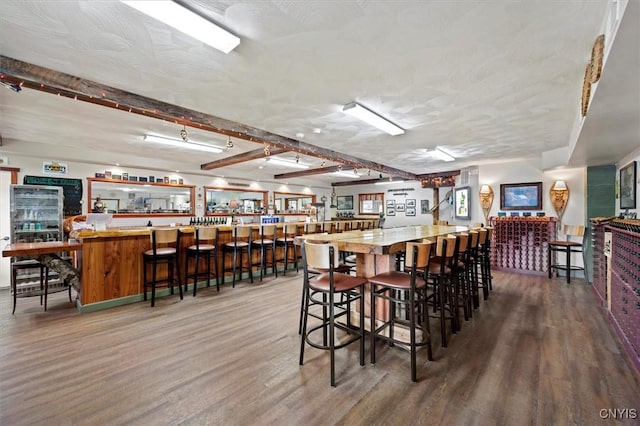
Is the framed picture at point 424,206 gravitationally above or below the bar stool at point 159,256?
above

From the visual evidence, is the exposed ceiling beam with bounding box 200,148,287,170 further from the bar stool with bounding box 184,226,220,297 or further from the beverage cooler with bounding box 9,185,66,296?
the beverage cooler with bounding box 9,185,66,296

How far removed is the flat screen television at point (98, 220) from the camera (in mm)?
4164

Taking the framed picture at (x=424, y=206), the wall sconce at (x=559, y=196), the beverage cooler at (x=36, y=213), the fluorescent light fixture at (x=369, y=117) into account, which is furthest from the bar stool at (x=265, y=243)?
the framed picture at (x=424, y=206)

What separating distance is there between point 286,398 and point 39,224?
621 centimetres

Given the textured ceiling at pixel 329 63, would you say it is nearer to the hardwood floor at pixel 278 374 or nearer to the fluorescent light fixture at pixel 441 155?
the fluorescent light fixture at pixel 441 155

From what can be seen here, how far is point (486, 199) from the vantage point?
703 centimetres

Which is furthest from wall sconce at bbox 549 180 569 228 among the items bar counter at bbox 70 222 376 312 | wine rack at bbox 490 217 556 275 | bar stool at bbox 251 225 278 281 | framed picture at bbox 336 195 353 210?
bar counter at bbox 70 222 376 312

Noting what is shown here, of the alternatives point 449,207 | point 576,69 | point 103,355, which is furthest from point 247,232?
point 449,207

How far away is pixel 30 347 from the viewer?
2721 millimetres

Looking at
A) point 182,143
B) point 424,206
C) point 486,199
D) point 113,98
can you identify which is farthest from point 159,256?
point 424,206

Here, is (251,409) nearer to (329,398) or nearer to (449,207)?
(329,398)

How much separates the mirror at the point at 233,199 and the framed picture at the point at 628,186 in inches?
310

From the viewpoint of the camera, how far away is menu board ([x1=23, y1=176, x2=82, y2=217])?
18.6 feet

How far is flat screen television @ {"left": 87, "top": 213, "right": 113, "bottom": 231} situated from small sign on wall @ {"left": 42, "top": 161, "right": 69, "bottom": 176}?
2599mm
